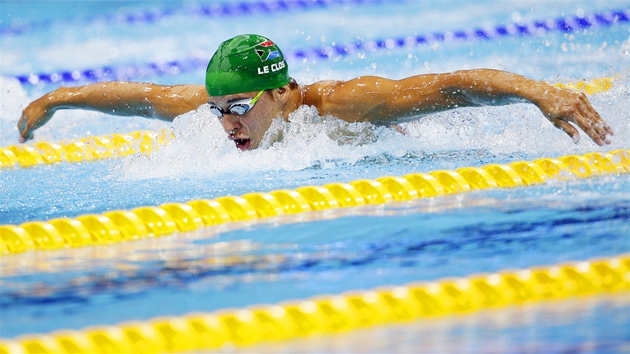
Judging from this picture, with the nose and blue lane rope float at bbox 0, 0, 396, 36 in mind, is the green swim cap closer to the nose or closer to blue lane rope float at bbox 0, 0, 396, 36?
the nose

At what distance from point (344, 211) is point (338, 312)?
138 cm

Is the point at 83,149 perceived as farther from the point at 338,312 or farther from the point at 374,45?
the point at 338,312

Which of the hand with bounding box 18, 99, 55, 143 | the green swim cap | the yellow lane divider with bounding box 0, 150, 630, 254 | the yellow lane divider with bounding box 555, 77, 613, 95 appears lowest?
the yellow lane divider with bounding box 555, 77, 613, 95

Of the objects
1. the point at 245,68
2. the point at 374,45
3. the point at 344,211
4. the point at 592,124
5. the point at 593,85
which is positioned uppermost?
the point at 245,68

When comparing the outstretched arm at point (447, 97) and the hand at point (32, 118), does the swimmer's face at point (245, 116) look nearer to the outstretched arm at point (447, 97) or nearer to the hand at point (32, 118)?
the outstretched arm at point (447, 97)

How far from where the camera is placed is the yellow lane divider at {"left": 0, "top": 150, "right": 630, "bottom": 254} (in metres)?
3.40

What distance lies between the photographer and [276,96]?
4.52 m

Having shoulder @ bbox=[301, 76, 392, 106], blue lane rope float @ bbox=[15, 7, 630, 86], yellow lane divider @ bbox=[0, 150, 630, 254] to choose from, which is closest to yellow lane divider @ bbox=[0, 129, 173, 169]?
shoulder @ bbox=[301, 76, 392, 106]

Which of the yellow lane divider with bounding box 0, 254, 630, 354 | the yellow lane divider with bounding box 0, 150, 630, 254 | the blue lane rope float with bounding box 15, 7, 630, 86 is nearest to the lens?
the yellow lane divider with bounding box 0, 254, 630, 354

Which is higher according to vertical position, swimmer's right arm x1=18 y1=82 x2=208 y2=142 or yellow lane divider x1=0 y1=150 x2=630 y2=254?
swimmer's right arm x1=18 y1=82 x2=208 y2=142

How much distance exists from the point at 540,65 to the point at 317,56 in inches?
73.7

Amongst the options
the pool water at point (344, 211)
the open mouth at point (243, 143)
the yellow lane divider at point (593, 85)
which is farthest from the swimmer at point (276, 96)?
the yellow lane divider at point (593, 85)

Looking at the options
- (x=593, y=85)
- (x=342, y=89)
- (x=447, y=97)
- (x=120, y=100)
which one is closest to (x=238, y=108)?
(x=342, y=89)

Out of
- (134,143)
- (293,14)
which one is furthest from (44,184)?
(293,14)
